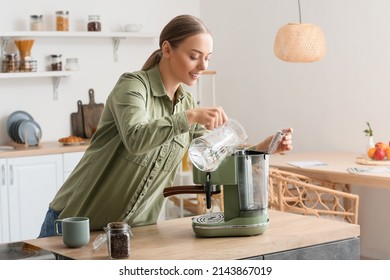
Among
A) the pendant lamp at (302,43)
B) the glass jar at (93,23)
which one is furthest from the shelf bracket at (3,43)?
the pendant lamp at (302,43)

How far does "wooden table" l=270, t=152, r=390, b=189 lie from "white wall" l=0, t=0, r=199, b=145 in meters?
1.55

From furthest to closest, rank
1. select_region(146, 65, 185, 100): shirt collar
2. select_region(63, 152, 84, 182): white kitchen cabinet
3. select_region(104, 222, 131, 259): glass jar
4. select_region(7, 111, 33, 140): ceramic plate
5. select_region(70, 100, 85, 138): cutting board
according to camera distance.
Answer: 1. select_region(70, 100, 85, 138): cutting board
2. select_region(7, 111, 33, 140): ceramic plate
3. select_region(63, 152, 84, 182): white kitchen cabinet
4. select_region(146, 65, 185, 100): shirt collar
5. select_region(104, 222, 131, 259): glass jar

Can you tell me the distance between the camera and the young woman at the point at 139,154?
2.59m

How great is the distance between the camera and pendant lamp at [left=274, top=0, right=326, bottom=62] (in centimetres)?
510

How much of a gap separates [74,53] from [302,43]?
1830mm

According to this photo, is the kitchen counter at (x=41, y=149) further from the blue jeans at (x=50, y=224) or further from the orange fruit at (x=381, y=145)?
the blue jeans at (x=50, y=224)

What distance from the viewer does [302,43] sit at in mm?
5098

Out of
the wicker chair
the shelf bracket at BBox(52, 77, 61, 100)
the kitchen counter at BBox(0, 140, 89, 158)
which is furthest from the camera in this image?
the shelf bracket at BBox(52, 77, 61, 100)

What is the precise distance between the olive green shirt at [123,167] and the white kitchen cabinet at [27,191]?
2559mm

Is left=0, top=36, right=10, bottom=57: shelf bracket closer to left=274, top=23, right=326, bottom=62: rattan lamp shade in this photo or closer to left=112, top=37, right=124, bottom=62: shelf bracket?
left=112, top=37, right=124, bottom=62: shelf bracket

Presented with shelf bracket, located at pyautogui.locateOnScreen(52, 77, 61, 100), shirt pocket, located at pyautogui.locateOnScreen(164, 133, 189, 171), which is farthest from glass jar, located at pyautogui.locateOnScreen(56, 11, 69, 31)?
shirt pocket, located at pyautogui.locateOnScreen(164, 133, 189, 171)

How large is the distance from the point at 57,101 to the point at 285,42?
1.82 m
